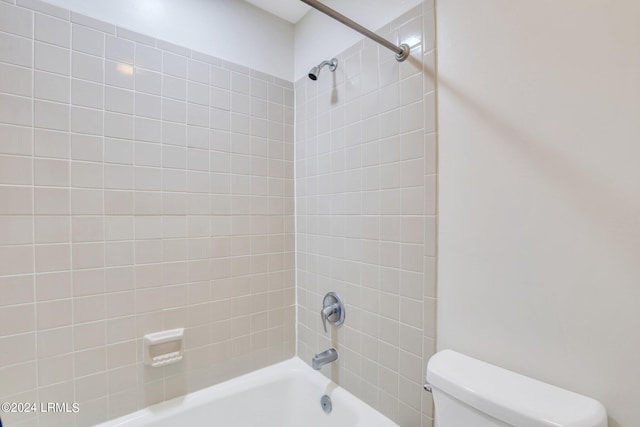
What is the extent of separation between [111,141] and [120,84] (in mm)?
249

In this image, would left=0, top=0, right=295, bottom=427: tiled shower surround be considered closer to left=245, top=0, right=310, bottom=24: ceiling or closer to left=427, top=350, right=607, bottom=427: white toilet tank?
left=245, top=0, right=310, bottom=24: ceiling

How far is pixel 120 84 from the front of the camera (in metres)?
1.20

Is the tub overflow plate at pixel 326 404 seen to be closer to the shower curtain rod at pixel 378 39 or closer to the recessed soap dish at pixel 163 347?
the recessed soap dish at pixel 163 347

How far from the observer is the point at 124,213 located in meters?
1.22

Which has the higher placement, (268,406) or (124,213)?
(124,213)

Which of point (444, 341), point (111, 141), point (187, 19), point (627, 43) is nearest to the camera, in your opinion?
point (627, 43)

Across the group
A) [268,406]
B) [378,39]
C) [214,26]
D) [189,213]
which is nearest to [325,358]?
[268,406]

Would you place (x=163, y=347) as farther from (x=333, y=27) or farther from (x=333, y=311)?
(x=333, y=27)

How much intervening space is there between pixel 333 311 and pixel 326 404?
0.46 m

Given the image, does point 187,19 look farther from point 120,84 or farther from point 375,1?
point 375,1

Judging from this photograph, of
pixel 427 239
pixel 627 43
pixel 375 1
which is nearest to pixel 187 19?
pixel 375 1

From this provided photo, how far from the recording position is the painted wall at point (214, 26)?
3.95 feet

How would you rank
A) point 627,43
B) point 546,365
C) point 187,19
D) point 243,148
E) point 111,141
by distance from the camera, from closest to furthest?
point 627,43
point 546,365
point 111,141
point 187,19
point 243,148

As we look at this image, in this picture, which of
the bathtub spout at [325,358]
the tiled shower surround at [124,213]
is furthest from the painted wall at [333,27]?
the bathtub spout at [325,358]
